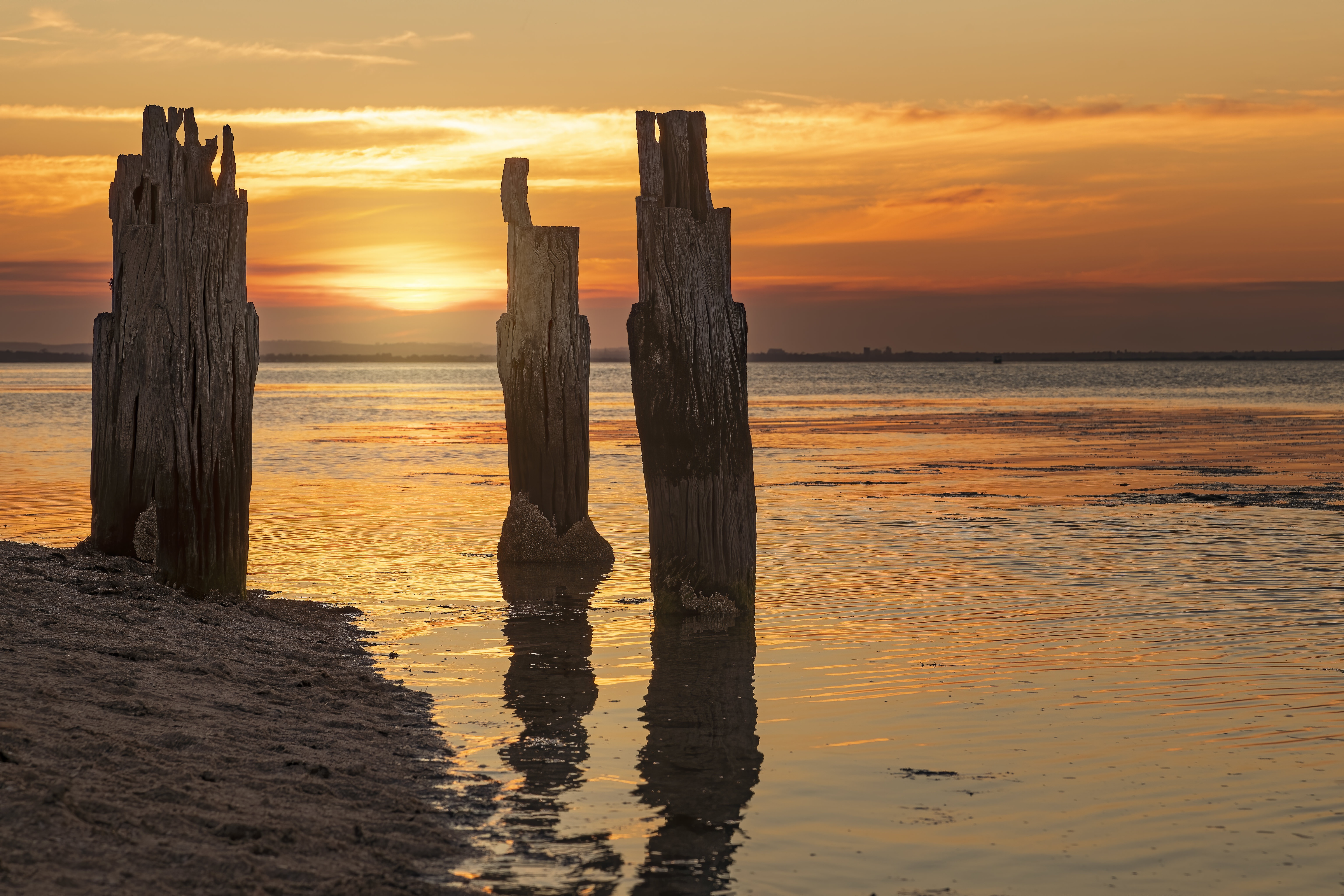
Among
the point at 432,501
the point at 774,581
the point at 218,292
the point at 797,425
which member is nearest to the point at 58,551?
the point at 218,292

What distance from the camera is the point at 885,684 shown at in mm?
7566

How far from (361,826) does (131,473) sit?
477cm

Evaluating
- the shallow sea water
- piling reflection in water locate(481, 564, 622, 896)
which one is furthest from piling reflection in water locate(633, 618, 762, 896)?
piling reflection in water locate(481, 564, 622, 896)

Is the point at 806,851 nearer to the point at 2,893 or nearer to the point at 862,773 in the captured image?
the point at 862,773

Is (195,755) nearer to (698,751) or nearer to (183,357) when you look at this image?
→ (698,751)

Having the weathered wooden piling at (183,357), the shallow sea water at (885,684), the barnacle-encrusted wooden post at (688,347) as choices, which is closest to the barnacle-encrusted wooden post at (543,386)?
the shallow sea water at (885,684)

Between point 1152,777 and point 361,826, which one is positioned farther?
point 1152,777

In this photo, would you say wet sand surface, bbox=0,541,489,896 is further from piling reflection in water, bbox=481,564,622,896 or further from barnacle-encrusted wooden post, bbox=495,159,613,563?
barnacle-encrusted wooden post, bbox=495,159,613,563

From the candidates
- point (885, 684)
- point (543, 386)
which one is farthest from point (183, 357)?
point (885, 684)

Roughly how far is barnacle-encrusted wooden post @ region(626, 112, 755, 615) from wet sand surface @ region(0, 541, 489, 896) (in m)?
2.45

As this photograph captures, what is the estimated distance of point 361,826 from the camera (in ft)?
15.7

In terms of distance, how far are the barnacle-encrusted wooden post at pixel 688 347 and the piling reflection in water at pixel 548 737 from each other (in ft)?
4.11

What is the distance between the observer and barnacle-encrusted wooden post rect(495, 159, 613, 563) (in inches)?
469

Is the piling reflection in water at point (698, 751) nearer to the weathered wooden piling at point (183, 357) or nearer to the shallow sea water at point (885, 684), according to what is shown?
the shallow sea water at point (885, 684)
